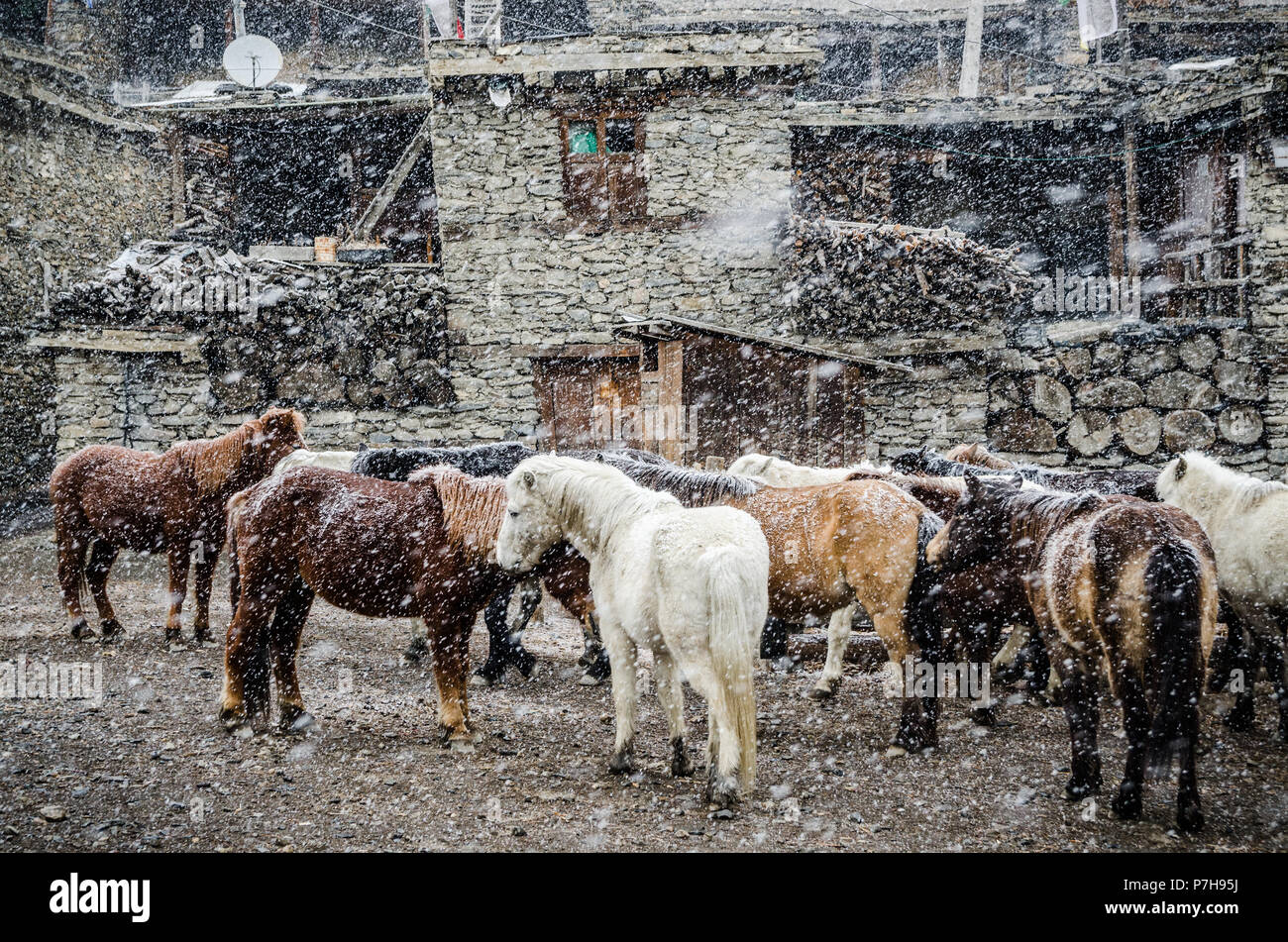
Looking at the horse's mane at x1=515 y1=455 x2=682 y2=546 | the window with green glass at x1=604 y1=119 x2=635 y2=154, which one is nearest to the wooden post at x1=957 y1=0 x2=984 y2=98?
the window with green glass at x1=604 y1=119 x2=635 y2=154

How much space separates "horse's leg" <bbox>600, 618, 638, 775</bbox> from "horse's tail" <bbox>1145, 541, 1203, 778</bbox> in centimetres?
235

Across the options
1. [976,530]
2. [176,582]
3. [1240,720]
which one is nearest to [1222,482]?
[1240,720]

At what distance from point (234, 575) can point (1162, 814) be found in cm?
520

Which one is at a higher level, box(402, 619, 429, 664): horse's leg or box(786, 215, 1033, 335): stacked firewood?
box(786, 215, 1033, 335): stacked firewood

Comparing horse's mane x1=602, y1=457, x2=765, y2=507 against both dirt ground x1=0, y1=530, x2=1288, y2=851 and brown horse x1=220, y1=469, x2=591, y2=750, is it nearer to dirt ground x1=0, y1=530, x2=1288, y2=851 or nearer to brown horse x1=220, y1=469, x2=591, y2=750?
brown horse x1=220, y1=469, x2=591, y2=750

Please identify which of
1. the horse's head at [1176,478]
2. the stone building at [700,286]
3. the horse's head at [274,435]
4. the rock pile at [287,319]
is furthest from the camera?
the stone building at [700,286]

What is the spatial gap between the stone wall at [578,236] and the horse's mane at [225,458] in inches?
223

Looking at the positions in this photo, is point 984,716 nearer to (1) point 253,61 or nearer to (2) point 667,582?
(2) point 667,582

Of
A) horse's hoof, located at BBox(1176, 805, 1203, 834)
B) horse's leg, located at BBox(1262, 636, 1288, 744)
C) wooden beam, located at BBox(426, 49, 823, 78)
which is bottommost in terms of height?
horse's hoof, located at BBox(1176, 805, 1203, 834)

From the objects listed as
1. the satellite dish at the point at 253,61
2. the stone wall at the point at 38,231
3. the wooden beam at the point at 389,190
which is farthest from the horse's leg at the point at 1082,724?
the satellite dish at the point at 253,61

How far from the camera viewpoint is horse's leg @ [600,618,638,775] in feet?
13.7

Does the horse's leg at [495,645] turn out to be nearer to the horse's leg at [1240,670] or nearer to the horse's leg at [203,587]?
the horse's leg at [203,587]

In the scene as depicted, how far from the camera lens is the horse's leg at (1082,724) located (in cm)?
379

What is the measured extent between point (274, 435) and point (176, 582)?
1591 millimetres
